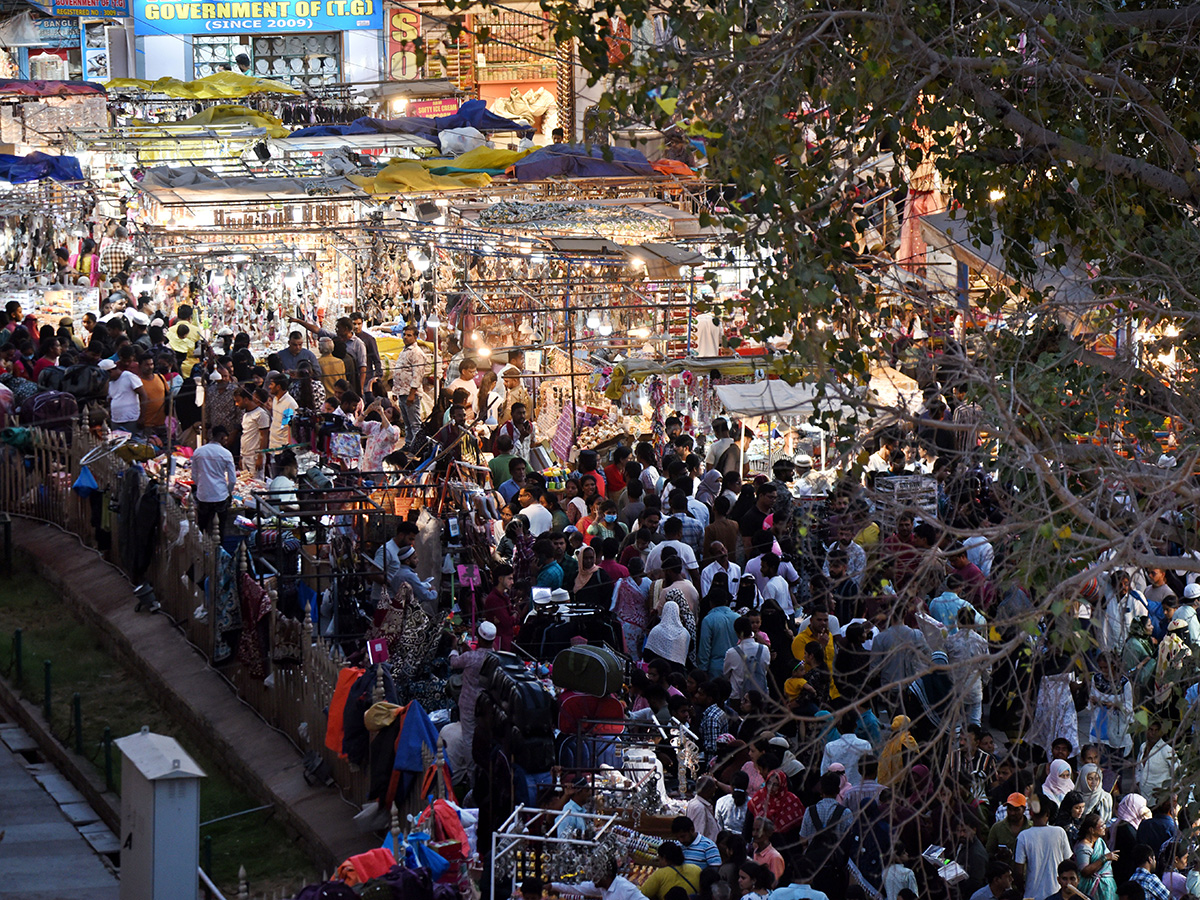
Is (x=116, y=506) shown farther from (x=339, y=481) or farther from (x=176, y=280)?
(x=176, y=280)

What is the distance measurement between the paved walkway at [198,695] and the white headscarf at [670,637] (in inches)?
101

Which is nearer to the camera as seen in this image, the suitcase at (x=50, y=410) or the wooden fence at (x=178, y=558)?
the wooden fence at (x=178, y=558)

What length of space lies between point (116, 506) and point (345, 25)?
29.3 m

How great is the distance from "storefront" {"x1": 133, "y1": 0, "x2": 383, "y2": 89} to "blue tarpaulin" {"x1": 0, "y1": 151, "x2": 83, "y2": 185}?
1863cm

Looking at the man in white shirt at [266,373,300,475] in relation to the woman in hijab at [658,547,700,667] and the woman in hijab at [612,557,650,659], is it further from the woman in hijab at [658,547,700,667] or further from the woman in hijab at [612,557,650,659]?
the woman in hijab at [658,547,700,667]

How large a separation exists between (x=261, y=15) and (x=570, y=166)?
25291 mm

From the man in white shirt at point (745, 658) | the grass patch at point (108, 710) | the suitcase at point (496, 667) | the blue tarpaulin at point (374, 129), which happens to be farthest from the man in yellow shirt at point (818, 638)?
the blue tarpaulin at point (374, 129)

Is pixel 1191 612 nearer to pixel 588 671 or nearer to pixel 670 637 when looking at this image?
pixel 670 637

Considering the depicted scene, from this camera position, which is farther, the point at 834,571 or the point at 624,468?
the point at 624,468

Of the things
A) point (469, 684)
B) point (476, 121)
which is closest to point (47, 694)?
point (469, 684)

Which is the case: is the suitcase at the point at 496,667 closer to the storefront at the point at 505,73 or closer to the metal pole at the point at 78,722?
the metal pole at the point at 78,722

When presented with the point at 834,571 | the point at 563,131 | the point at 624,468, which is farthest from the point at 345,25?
the point at 834,571

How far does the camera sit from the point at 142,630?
1322 centimetres

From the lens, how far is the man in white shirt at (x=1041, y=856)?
896 cm
